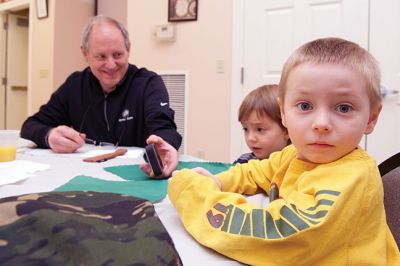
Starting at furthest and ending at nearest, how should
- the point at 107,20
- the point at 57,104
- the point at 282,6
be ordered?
1. the point at 282,6
2. the point at 57,104
3. the point at 107,20

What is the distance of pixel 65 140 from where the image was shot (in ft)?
4.71

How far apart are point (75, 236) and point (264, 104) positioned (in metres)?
0.99

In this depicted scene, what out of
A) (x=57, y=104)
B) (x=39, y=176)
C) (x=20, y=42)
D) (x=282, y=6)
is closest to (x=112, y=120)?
(x=57, y=104)

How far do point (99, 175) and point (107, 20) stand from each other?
1.00 metres

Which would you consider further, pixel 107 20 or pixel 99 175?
pixel 107 20

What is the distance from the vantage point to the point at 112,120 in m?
1.82

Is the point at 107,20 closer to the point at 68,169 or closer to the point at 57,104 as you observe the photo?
the point at 57,104

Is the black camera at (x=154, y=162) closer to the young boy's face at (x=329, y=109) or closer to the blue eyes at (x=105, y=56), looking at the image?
the young boy's face at (x=329, y=109)

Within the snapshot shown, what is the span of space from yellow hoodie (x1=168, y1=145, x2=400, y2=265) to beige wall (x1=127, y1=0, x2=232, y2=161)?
2497 millimetres

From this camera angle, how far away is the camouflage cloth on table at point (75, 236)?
375 mm

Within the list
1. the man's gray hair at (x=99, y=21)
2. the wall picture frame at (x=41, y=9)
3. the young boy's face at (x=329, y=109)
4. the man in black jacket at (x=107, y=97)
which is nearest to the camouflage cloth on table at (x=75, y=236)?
the young boy's face at (x=329, y=109)

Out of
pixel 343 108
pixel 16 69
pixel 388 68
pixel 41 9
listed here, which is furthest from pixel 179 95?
pixel 16 69

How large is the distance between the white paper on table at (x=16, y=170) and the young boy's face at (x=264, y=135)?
2.28ft

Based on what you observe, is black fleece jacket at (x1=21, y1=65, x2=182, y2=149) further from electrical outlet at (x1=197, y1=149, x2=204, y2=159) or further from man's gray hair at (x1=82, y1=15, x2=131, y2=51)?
electrical outlet at (x1=197, y1=149, x2=204, y2=159)
